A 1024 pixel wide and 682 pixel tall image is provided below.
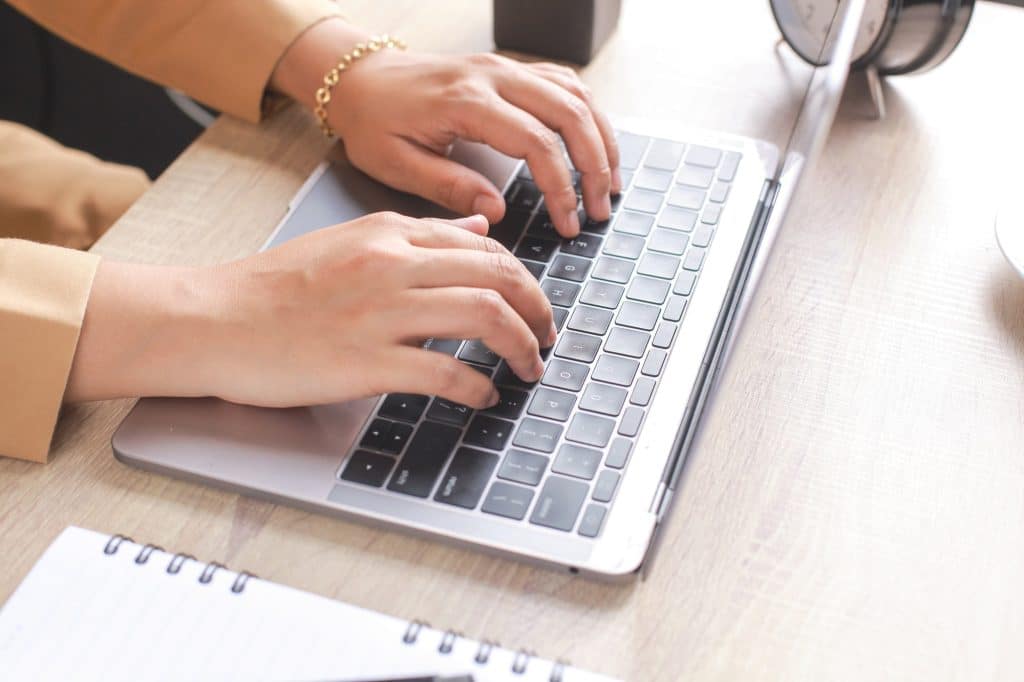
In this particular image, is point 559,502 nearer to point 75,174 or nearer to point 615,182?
point 615,182

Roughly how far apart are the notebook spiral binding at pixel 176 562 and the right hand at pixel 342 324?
0.10m

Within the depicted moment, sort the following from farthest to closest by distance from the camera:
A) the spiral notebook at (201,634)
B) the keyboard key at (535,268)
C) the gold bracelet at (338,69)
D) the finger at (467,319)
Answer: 1. the gold bracelet at (338,69)
2. the keyboard key at (535,268)
3. the finger at (467,319)
4. the spiral notebook at (201,634)

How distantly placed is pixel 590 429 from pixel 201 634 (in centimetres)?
22

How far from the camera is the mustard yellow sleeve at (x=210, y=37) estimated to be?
0.79 metres

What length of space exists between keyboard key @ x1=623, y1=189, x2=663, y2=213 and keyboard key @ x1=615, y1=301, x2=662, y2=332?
0.10 metres

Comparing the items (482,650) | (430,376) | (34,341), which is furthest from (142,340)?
(482,650)

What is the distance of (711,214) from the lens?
0.69 metres

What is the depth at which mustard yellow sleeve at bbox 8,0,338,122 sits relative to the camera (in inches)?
31.3

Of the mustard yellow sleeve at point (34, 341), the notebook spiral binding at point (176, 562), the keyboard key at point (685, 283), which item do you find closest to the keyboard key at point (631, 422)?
the keyboard key at point (685, 283)

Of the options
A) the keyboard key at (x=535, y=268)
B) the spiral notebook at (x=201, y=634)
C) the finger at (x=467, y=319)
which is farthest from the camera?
the keyboard key at (x=535, y=268)

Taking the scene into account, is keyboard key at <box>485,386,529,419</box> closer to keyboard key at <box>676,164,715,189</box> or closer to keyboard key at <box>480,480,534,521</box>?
keyboard key at <box>480,480,534,521</box>

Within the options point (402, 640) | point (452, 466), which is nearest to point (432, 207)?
point (452, 466)

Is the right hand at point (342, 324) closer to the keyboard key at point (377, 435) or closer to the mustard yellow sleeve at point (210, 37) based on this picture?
the keyboard key at point (377, 435)

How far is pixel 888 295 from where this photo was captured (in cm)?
65
